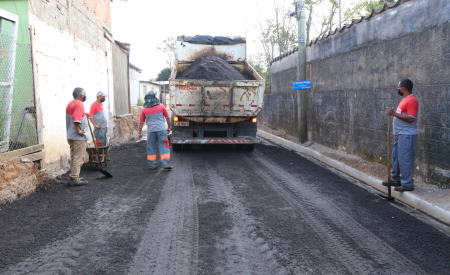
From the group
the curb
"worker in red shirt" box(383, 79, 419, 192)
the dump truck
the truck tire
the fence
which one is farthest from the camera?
the truck tire

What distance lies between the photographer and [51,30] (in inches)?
293

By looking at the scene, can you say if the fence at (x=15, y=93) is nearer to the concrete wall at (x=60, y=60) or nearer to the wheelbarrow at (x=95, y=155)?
the concrete wall at (x=60, y=60)

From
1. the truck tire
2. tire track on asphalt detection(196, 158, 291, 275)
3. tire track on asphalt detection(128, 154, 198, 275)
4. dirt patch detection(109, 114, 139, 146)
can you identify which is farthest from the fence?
dirt patch detection(109, 114, 139, 146)

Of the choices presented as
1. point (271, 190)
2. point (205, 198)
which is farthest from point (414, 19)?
point (205, 198)

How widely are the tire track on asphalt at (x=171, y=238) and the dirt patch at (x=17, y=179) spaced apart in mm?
2048

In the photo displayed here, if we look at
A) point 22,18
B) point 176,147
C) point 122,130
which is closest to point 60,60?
point 22,18

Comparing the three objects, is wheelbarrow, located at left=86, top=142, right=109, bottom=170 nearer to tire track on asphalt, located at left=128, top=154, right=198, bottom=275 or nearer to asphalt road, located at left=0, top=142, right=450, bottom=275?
asphalt road, located at left=0, top=142, right=450, bottom=275

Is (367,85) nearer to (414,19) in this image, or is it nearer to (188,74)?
(414,19)

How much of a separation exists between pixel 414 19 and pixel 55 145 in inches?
272

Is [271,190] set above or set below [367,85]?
below

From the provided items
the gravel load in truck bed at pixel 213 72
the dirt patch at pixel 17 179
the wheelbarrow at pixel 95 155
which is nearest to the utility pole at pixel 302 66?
the gravel load in truck bed at pixel 213 72

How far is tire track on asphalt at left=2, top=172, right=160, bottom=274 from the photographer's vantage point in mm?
3232

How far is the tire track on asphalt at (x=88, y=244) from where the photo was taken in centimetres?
323

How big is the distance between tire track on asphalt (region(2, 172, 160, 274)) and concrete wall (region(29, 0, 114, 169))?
2.69m
